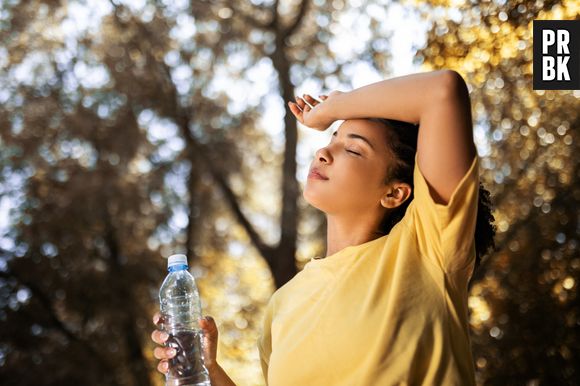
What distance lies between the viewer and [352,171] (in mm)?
1504

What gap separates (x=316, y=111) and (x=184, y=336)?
82cm

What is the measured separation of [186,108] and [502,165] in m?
3.11

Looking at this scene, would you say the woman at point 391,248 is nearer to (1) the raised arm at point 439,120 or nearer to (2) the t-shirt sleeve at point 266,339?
(1) the raised arm at point 439,120

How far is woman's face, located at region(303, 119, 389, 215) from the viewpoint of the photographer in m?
1.50

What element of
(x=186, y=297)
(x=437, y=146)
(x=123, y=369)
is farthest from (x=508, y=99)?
(x=437, y=146)

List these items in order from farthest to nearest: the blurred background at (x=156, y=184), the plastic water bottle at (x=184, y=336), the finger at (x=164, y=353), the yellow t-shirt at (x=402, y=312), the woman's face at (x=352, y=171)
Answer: the blurred background at (x=156, y=184) → the plastic water bottle at (x=184, y=336) → the finger at (x=164, y=353) → the woman's face at (x=352, y=171) → the yellow t-shirt at (x=402, y=312)

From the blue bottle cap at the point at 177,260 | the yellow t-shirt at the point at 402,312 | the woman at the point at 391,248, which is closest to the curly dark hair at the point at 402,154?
the woman at the point at 391,248

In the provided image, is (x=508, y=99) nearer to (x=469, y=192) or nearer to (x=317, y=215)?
(x=317, y=215)

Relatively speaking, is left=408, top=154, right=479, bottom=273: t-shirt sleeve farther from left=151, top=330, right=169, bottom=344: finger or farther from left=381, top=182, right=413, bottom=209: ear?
left=151, top=330, right=169, bottom=344: finger

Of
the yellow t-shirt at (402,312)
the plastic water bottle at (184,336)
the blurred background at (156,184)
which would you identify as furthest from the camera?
the blurred background at (156,184)

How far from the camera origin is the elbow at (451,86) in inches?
52.4

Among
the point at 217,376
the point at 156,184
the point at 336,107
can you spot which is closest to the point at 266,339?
the point at 217,376

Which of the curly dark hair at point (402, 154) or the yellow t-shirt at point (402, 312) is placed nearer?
the yellow t-shirt at point (402, 312)

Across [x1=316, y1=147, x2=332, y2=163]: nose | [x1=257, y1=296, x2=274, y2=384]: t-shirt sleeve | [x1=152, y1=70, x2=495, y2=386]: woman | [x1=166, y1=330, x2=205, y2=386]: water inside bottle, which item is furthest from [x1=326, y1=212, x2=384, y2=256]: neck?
[x1=166, y1=330, x2=205, y2=386]: water inside bottle
